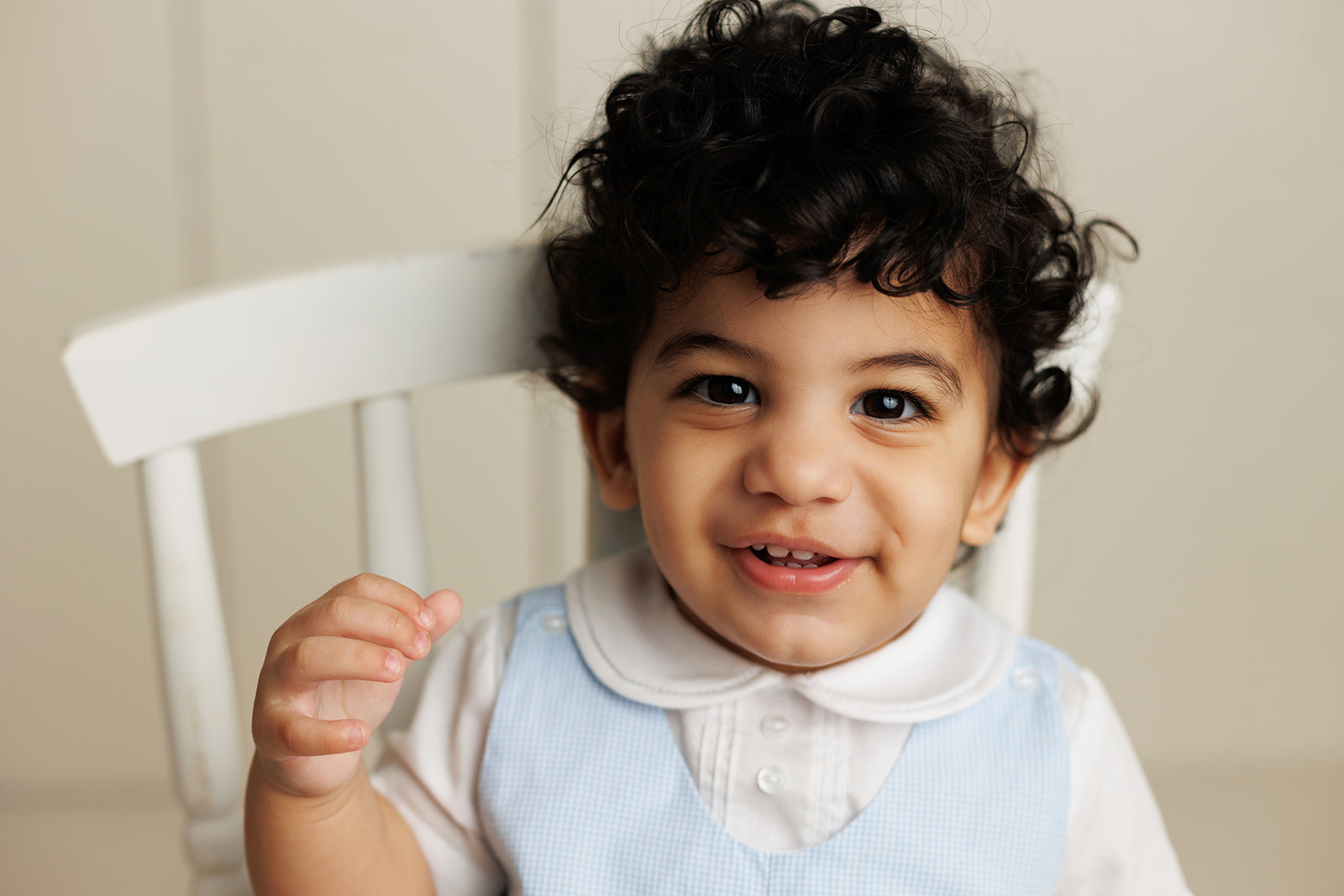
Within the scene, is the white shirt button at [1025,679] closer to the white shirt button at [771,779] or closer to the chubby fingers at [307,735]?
the white shirt button at [771,779]

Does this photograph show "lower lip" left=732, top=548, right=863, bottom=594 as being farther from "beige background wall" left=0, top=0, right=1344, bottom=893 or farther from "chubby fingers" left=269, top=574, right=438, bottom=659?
"beige background wall" left=0, top=0, right=1344, bottom=893

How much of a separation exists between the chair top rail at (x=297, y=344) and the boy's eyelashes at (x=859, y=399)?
13 centimetres

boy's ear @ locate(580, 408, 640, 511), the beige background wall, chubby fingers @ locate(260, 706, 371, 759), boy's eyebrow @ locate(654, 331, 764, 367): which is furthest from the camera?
the beige background wall

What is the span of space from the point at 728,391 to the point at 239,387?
0.25 m

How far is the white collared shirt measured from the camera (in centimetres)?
60

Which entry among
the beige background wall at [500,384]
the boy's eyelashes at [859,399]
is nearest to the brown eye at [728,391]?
the boy's eyelashes at [859,399]

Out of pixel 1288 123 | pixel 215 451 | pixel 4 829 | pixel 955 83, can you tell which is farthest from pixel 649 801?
pixel 4 829

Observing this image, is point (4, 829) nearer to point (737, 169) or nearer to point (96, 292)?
point (96, 292)

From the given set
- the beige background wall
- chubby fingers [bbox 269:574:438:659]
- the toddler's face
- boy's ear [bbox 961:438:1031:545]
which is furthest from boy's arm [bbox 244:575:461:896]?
the beige background wall

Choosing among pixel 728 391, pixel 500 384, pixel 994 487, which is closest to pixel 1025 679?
pixel 994 487

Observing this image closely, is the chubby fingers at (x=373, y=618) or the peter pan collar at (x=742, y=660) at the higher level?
the chubby fingers at (x=373, y=618)

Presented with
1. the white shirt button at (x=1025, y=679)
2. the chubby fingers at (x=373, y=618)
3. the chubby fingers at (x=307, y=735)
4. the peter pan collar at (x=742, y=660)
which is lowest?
the white shirt button at (x=1025, y=679)

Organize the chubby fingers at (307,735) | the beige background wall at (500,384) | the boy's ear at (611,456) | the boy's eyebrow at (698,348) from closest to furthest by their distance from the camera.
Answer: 1. the chubby fingers at (307,735)
2. the boy's eyebrow at (698,348)
3. the boy's ear at (611,456)
4. the beige background wall at (500,384)

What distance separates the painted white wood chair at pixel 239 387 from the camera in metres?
0.58
